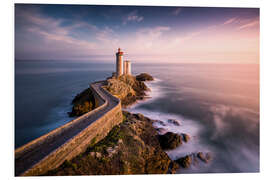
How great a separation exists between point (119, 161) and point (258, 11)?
5.20 meters

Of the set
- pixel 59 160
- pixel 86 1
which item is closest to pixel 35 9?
pixel 86 1

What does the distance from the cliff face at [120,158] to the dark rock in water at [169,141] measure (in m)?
0.22

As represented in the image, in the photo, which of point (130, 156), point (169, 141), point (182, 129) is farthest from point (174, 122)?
point (130, 156)

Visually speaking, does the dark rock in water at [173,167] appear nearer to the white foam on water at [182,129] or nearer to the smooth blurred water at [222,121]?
the smooth blurred water at [222,121]

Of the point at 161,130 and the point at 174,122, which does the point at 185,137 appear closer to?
the point at 161,130

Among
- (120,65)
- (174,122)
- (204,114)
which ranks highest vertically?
(120,65)

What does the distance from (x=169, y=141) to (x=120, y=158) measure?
2.02 m

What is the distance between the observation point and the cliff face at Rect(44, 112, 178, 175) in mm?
2555

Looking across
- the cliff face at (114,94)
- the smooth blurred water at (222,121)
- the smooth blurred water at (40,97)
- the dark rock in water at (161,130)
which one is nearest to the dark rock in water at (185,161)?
the smooth blurred water at (222,121)

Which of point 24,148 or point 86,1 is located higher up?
point 86,1

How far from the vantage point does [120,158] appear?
2.95 meters

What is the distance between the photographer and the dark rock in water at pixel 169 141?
14.0ft

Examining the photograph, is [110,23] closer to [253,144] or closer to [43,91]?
[253,144]

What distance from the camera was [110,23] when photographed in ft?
13.7
